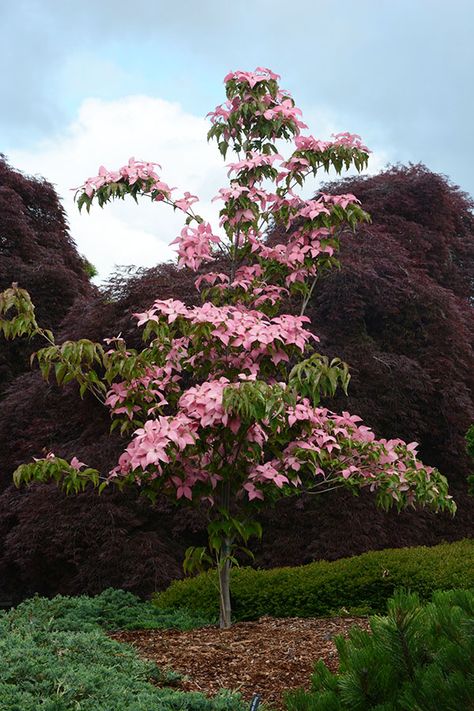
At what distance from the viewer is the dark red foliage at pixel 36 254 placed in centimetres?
1130

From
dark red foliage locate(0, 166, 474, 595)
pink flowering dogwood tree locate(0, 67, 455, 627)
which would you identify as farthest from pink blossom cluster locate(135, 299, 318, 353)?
dark red foliage locate(0, 166, 474, 595)

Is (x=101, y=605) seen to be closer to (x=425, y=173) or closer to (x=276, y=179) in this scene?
(x=276, y=179)

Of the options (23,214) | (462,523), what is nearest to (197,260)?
(462,523)

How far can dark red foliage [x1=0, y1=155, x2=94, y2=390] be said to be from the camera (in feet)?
37.1

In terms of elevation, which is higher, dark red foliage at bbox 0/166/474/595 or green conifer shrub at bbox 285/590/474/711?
dark red foliage at bbox 0/166/474/595

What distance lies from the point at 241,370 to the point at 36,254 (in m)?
7.52

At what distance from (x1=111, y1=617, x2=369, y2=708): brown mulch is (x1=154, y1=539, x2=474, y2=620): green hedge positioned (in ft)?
1.31

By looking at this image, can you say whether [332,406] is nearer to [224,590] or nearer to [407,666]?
[224,590]

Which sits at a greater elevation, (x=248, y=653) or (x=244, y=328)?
(x=244, y=328)

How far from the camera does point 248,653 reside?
178 inches

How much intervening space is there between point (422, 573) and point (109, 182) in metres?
3.58

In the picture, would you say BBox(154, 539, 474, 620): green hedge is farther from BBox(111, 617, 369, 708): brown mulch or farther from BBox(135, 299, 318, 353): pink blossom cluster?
BBox(135, 299, 318, 353): pink blossom cluster

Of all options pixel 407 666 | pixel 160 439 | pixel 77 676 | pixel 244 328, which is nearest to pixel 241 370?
pixel 244 328

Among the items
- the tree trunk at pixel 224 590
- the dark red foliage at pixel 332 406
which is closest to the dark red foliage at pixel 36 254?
the dark red foliage at pixel 332 406
